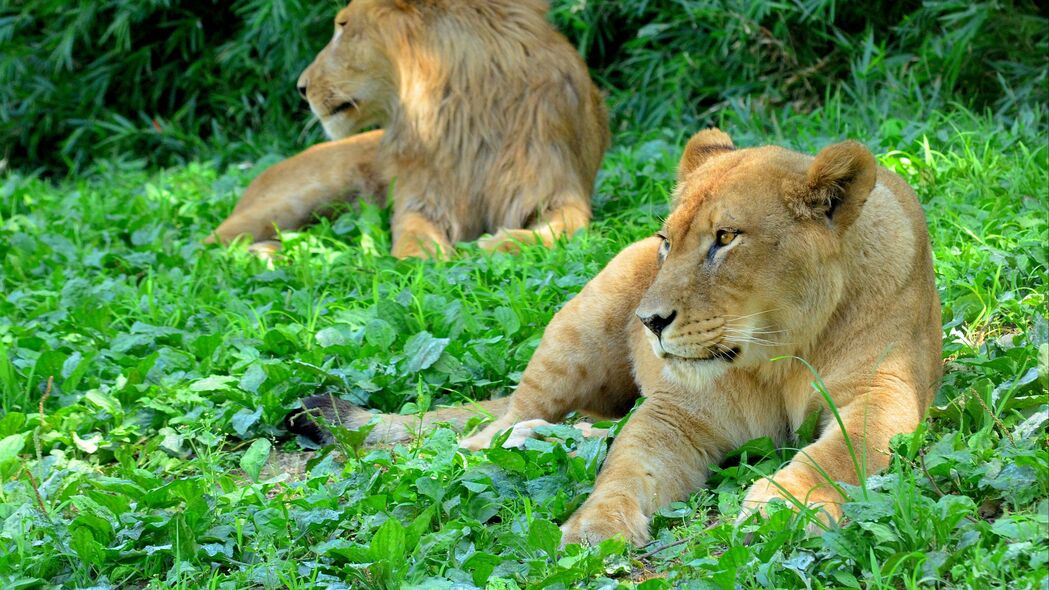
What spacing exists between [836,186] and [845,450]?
0.57m

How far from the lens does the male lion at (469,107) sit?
540cm

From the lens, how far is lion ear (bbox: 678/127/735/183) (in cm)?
326

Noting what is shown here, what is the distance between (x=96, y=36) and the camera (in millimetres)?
8867

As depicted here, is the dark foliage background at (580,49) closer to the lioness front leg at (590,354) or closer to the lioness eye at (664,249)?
the lioness front leg at (590,354)

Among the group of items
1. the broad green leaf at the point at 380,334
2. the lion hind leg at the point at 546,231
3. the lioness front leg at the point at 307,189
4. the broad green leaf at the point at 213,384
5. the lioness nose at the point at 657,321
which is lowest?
the lioness front leg at the point at 307,189

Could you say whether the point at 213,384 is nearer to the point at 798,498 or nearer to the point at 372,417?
the point at 372,417

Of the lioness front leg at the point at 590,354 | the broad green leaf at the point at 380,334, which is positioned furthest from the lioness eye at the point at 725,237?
the broad green leaf at the point at 380,334

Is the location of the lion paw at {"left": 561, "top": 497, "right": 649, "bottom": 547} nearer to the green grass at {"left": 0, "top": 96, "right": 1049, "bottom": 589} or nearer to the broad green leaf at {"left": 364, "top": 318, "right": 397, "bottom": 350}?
the green grass at {"left": 0, "top": 96, "right": 1049, "bottom": 589}

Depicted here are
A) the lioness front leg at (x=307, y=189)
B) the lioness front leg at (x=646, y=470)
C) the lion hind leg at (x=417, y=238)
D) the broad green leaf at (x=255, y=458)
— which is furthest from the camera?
the lioness front leg at (x=307, y=189)

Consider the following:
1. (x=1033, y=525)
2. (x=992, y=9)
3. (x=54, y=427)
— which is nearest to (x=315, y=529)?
(x=54, y=427)

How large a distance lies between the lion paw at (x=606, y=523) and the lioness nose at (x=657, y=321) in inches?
14.9

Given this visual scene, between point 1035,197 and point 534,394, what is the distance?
6.95 feet

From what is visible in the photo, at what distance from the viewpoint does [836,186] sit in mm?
2791

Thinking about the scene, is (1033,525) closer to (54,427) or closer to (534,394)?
(534,394)
